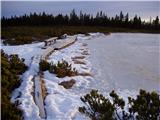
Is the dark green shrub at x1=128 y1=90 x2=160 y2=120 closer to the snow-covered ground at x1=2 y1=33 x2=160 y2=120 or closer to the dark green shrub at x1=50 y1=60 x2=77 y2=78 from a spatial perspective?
the snow-covered ground at x1=2 y1=33 x2=160 y2=120

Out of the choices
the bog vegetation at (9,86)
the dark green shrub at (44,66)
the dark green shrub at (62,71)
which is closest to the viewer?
the bog vegetation at (9,86)

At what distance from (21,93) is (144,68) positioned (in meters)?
6.11

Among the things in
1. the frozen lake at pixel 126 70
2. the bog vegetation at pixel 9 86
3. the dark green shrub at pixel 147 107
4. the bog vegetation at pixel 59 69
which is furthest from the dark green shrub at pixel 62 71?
the dark green shrub at pixel 147 107

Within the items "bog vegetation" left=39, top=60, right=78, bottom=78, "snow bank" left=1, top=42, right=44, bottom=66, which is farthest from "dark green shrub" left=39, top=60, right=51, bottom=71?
"snow bank" left=1, top=42, right=44, bottom=66

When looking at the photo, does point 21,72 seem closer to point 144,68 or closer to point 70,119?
point 70,119

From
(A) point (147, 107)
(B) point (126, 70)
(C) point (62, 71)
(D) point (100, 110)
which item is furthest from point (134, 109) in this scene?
(B) point (126, 70)

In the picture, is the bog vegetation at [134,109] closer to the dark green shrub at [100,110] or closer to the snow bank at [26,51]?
the dark green shrub at [100,110]

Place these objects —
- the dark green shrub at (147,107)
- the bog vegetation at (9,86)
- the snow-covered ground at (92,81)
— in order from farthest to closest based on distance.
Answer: the snow-covered ground at (92,81), the bog vegetation at (9,86), the dark green shrub at (147,107)

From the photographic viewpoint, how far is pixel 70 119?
6.53 metres

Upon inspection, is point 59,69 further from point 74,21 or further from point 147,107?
point 74,21

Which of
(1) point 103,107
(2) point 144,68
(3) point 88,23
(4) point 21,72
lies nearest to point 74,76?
(4) point 21,72

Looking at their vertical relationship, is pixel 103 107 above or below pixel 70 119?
above

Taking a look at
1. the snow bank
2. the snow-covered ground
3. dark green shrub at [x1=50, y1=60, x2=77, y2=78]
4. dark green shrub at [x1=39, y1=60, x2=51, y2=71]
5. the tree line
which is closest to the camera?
the snow-covered ground

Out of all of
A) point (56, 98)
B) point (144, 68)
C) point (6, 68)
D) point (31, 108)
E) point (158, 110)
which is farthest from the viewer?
point (144, 68)
